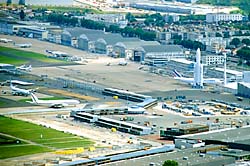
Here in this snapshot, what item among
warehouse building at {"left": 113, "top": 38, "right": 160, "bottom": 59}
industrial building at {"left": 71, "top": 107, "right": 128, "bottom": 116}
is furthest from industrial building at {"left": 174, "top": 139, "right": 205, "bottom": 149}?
warehouse building at {"left": 113, "top": 38, "right": 160, "bottom": 59}

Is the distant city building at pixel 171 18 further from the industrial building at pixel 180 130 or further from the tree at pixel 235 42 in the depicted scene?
the industrial building at pixel 180 130

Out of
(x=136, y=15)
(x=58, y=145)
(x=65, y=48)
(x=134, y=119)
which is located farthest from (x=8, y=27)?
(x=58, y=145)

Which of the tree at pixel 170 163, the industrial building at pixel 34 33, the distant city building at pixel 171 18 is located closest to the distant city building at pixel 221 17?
the distant city building at pixel 171 18

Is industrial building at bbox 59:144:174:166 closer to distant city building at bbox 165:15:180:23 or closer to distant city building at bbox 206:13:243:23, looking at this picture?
distant city building at bbox 165:15:180:23

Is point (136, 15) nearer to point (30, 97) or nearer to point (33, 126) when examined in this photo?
point (30, 97)

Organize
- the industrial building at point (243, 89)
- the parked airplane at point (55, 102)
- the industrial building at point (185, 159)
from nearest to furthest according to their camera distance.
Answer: the industrial building at point (185, 159)
the parked airplane at point (55, 102)
the industrial building at point (243, 89)

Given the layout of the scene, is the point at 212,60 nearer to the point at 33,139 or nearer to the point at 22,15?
the point at 22,15
